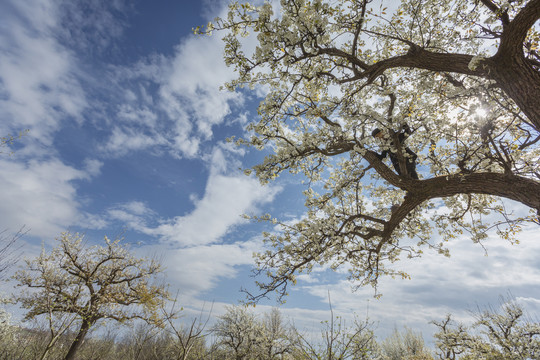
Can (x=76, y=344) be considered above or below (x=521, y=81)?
below

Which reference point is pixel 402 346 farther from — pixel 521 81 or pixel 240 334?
pixel 521 81

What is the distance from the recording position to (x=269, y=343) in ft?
70.2

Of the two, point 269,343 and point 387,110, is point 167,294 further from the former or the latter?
point 387,110

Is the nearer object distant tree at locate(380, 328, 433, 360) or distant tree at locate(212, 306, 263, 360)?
distant tree at locate(212, 306, 263, 360)

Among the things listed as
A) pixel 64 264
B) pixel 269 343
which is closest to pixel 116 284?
pixel 64 264

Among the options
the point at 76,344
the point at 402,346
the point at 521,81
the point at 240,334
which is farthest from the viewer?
the point at 402,346

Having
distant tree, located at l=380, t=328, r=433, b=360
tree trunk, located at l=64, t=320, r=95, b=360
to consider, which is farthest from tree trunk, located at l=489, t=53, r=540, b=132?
distant tree, located at l=380, t=328, r=433, b=360

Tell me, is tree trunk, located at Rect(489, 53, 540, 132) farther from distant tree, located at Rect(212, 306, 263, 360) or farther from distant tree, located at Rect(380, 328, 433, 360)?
distant tree, located at Rect(380, 328, 433, 360)

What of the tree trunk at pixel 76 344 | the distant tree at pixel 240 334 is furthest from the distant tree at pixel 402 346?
the tree trunk at pixel 76 344

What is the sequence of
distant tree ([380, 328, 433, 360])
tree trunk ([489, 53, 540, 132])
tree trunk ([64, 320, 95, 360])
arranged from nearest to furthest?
tree trunk ([489, 53, 540, 132])
tree trunk ([64, 320, 95, 360])
distant tree ([380, 328, 433, 360])

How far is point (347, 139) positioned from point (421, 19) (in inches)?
121

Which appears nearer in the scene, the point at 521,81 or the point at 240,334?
the point at 521,81

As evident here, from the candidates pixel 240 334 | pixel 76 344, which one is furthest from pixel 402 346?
pixel 76 344

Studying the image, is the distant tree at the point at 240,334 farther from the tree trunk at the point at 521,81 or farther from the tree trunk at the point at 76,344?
the tree trunk at the point at 521,81
